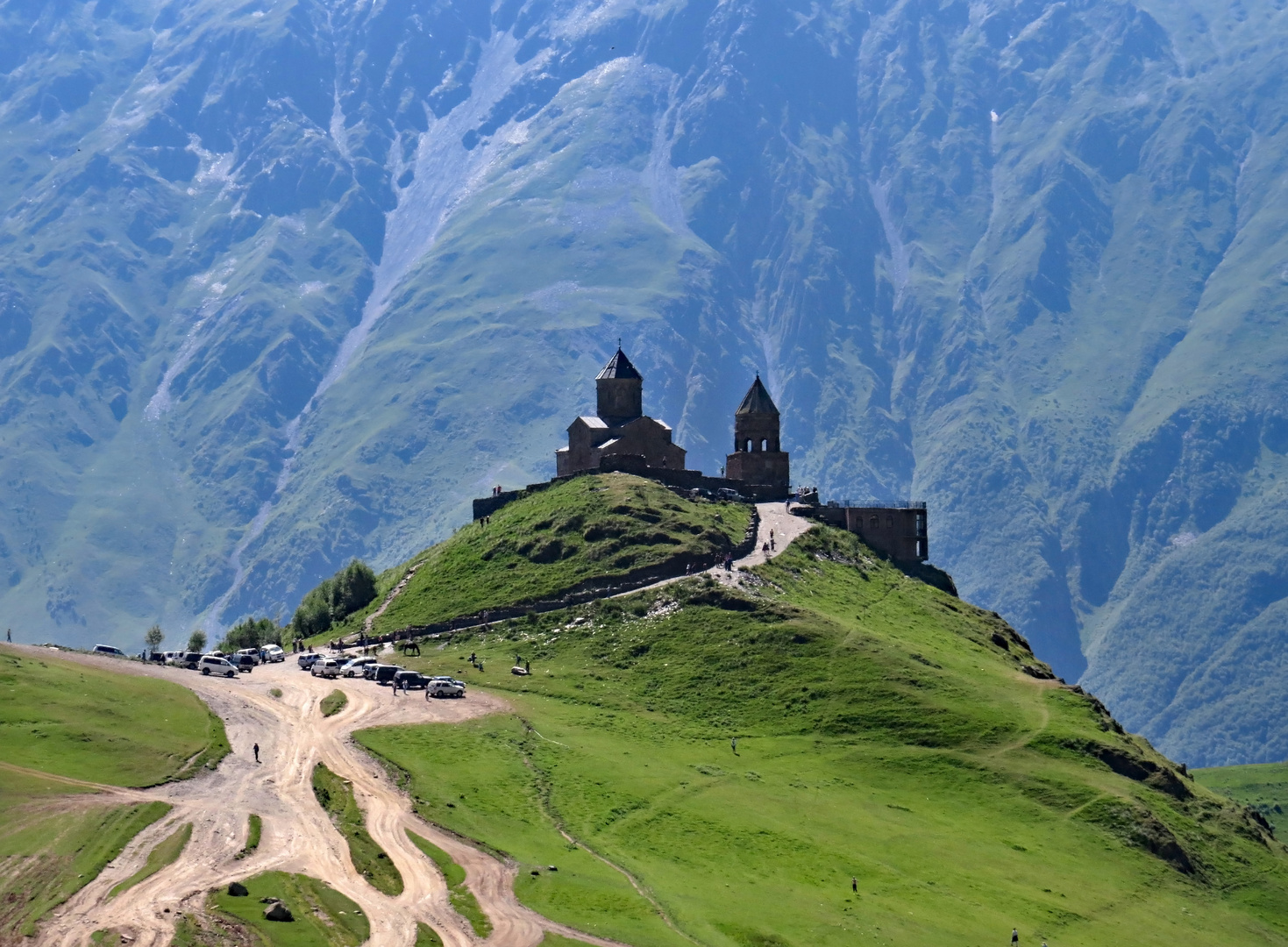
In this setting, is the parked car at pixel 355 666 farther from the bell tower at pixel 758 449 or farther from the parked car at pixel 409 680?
the bell tower at pixel 758 449

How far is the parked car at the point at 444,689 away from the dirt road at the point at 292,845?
2.93 metres

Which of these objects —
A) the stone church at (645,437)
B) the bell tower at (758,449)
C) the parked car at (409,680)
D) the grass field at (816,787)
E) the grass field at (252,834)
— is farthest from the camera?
the bell tower at (758,449)

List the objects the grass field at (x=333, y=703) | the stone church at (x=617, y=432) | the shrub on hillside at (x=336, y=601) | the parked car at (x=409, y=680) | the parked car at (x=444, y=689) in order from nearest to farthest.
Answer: the grass field at (x=333, y=703)
the parked car at (x=444, y=689)
the parked car at (x=409, y=680)
the shrub on hillside at (x=336, y=601)
the stone church at (x=617, y=432)

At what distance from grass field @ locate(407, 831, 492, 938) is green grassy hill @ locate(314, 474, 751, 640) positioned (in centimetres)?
4864

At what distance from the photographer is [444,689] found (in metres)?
110

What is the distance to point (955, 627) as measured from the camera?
13738cm

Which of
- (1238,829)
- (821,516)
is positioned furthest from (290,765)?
(821,516)

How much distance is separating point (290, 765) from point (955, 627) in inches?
2338

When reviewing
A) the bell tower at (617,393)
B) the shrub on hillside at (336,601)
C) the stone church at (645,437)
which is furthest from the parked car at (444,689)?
the bell tower at (617,393)

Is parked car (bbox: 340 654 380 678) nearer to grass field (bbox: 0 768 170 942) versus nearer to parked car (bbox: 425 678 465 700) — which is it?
parked car (bbox: 425 678 465 700)

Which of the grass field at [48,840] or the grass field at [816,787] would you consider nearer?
the grass field at [48,840]

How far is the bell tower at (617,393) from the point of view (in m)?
169

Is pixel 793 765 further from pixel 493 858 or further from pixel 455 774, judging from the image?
pixel 493 858

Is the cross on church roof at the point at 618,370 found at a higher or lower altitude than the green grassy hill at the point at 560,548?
higher
